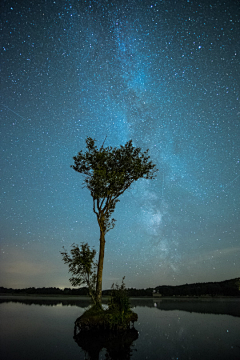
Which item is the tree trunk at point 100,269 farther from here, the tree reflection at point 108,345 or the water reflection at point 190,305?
the water reflection at point 190,305

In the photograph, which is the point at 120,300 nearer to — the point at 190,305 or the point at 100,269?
the point at 100,269

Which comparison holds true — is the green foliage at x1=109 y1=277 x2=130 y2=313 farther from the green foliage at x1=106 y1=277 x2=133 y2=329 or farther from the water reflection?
the water reflection

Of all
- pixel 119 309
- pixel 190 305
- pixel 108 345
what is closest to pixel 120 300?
pixel 119 309

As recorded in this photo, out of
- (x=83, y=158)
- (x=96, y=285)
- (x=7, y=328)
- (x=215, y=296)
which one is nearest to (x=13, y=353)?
(x=7, y=328)

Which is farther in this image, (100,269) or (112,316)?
(100,269)

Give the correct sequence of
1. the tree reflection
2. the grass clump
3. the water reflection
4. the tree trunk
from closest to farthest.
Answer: the tree reflection < the grass clump < the tree trunk < the water reflection

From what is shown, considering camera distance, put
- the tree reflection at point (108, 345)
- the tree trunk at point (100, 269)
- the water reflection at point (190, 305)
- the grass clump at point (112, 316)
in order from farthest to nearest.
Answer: the water reflection at point (190, 305) < the tree trunk at point (100, 269) < the grass clump at point (112, 316) < the tree reflection at point (108, 345)

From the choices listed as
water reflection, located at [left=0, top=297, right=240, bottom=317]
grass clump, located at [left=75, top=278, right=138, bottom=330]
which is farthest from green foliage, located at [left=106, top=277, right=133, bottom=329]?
water reflection, located at [left=0, top=297, right=240, bottom=317]

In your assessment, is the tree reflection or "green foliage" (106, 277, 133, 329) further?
"green foliage" (106, 277, 133, 329)

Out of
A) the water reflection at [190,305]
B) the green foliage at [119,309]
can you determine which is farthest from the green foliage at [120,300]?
the water reflection at [190,305]

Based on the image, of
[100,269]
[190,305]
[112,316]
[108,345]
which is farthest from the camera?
[190,305]

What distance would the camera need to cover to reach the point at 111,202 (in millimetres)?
21453

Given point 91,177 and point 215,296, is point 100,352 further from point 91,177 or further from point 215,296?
point 215,296

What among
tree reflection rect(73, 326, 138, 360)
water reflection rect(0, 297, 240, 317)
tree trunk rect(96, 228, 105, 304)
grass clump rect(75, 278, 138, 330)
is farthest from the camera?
water reflection rect(0, 297, 240, 317)
